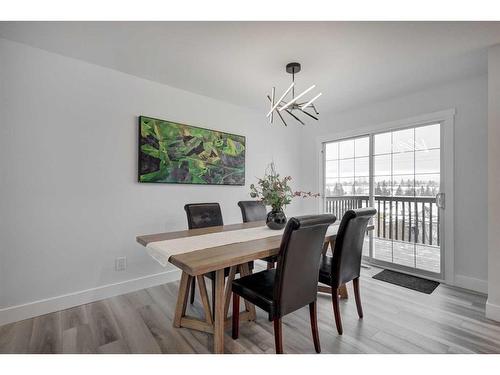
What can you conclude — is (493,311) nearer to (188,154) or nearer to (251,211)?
(251,211)

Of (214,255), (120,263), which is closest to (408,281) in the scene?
(214,255)

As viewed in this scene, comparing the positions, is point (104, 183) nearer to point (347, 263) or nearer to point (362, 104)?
point (347, 263)

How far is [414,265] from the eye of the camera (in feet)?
10.6

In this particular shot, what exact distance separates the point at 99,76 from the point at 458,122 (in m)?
3.95

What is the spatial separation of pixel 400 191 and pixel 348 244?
200 cm

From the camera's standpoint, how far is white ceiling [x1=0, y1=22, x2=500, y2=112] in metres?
1.83

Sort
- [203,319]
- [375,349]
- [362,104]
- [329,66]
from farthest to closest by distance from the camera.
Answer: [362,104], [329,66], [203,319], [375,349]

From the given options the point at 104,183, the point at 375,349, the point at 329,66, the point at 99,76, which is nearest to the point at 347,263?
the point at 375,349

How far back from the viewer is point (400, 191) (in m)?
3.39

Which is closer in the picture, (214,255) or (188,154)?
(214,255)

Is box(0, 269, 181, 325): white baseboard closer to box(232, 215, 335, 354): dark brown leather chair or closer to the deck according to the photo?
box(232, 215, 335, 354): dark brown leather chair

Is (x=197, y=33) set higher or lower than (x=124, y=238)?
higher

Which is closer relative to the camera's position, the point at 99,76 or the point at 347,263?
the point at 347,263
